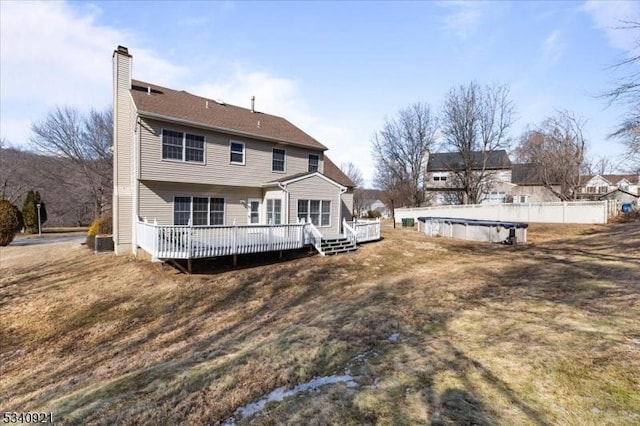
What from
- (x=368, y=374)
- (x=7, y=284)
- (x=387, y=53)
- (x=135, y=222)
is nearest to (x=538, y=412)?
(x=368, y=374)

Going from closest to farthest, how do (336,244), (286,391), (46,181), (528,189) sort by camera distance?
(286,391)
(336,244)
(46,181)
(528,189)

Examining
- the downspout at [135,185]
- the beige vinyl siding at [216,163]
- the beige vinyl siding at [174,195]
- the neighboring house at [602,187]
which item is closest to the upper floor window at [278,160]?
the beige vinyl siding at [216,163]

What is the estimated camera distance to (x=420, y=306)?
269 inches

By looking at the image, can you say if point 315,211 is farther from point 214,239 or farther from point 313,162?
point 214,239

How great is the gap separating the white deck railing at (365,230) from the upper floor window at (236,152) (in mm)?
6302

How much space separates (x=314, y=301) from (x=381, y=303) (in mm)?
1883

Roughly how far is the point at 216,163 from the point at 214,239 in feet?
15.7

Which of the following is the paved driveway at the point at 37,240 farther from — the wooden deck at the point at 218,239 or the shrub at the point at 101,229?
the wooden deck at the point at 218,239

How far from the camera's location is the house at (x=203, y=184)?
38.6 ft

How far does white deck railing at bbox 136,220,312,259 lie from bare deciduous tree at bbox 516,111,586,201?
31.3 m

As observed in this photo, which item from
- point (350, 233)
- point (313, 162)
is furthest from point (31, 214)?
point (350, 233)

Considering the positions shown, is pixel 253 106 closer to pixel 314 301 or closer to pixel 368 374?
pixel 314 301

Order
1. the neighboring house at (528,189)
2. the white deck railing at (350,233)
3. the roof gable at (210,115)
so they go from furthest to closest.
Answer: the neighboring house at (528,189)
the white deck railing at (350,233)
the roof gable at (210,115)

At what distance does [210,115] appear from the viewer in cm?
1499
